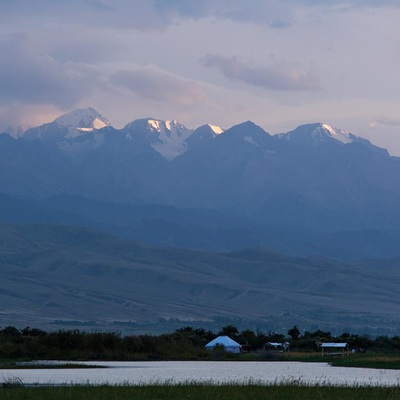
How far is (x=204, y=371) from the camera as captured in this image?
7156cm

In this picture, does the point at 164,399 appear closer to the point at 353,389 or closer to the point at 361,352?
the point at 353,389

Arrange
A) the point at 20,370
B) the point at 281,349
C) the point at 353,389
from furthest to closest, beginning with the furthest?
the point at 281,349, the point at 20,370, the point at 353,389

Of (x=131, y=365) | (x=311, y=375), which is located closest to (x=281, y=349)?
(x=131, y=365)

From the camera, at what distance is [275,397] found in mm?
49812

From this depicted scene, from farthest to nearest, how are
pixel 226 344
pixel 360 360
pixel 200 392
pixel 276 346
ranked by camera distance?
pixel 276 346, pixel 226 344, pixel 360 360, pixel 200 392

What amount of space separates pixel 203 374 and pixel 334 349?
41144mm

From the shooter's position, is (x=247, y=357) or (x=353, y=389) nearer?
(x=353, y=389)

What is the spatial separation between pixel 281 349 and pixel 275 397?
62.1 metres

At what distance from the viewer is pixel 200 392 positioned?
51.5 m

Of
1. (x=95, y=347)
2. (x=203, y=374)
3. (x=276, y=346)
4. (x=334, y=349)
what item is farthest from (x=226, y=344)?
(x=203, y=374)

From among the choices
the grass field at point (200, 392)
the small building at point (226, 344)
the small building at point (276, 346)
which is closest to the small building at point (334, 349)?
the small building at point (276, 346)

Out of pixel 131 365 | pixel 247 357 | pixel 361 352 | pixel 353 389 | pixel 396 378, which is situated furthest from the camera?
pixel 361 352

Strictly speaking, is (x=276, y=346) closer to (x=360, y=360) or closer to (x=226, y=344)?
(x=226, y=344)

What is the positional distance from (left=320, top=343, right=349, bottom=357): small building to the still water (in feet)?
54.2
